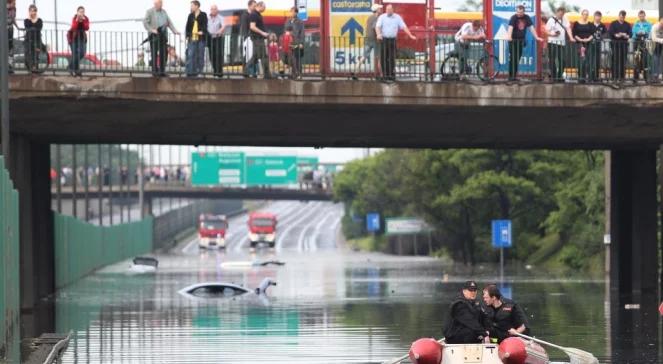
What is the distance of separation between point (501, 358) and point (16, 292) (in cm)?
1497

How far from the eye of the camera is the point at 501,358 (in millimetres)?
Result: 21031

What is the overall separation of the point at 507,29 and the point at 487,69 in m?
1.82

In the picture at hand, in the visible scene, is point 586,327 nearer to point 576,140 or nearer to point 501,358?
point 576,140

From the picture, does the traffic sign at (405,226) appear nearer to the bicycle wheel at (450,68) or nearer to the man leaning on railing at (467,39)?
the man leaning on railing at (467,39)

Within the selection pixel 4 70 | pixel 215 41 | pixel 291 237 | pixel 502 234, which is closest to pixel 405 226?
pixel 502 234

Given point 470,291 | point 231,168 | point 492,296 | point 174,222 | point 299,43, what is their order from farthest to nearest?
1. point 174,222
2. point 231,168
3. point 299,43
4. point 492,296
5. point 470,291

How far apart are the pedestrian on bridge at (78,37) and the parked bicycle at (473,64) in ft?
26.4

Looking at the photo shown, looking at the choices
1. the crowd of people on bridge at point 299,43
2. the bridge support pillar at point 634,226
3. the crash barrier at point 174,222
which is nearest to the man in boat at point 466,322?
the crowd of people on bridge at point 299,43

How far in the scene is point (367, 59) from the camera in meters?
37.5

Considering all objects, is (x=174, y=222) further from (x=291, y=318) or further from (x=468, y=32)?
(x=468, y=32)

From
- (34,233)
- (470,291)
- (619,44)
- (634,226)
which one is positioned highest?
(619,44)

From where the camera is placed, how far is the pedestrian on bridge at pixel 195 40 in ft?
119

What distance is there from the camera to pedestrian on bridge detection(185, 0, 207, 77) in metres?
36.2

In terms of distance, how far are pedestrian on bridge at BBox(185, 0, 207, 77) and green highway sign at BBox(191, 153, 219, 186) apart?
7549 centimetres
